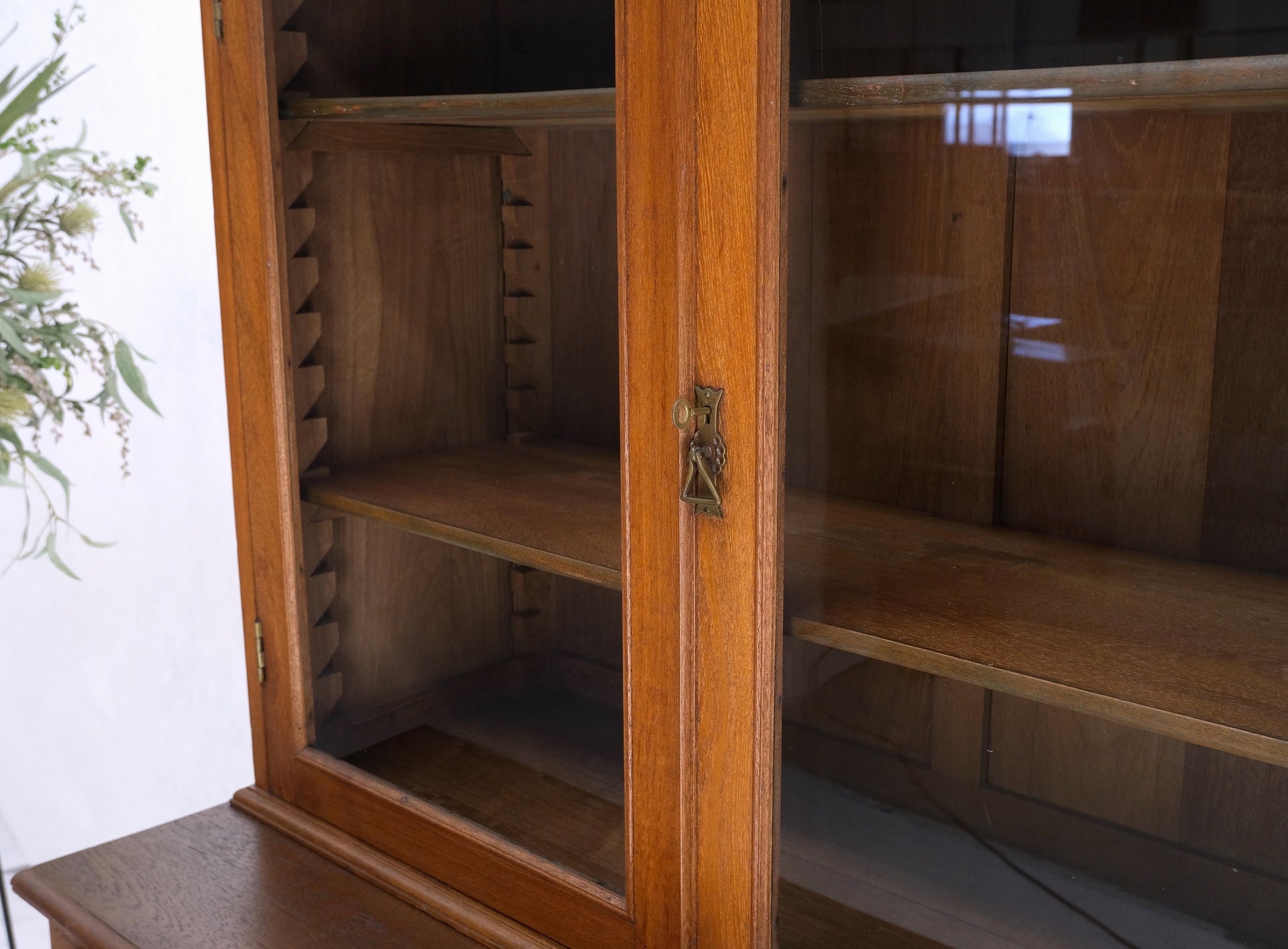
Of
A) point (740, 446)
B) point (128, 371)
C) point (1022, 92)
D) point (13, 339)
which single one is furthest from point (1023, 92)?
point (128, 371)

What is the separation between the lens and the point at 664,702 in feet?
2.79

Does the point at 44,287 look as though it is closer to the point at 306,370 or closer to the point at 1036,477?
the point at 306,370

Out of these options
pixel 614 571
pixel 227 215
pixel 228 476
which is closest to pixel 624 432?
pixel 614 571

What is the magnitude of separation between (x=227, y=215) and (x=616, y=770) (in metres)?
0.64

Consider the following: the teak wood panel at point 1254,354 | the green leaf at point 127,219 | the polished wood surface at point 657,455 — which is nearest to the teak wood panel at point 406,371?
the polished wood surface at point 657,455

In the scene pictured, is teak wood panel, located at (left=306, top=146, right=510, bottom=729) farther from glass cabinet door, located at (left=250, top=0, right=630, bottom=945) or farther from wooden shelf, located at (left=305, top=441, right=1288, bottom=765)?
wooden shelf, located at (left=305, top=441, right=1288, bottom=765)

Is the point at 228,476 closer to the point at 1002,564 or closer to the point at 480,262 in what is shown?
the point at 480,262

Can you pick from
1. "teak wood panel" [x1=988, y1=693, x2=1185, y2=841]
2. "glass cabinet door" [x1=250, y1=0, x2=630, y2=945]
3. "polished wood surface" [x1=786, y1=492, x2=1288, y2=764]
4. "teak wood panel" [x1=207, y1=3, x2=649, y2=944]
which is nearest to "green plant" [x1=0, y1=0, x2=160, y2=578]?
"teak wood panel" [x1=207, y1=3, x2=649, y2=944]

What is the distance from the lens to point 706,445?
79 centimetres

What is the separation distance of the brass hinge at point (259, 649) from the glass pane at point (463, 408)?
0.06 metres

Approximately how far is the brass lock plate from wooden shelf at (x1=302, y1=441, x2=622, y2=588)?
99 mm

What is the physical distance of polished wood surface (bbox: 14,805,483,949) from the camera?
1.04m

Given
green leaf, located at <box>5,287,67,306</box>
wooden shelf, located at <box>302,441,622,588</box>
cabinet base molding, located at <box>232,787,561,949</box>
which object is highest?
green leaf, located at <box>5,287,67,306</box>

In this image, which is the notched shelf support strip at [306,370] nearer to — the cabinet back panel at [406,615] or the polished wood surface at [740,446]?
the cabinet back panel at [406,615]
